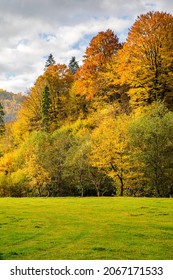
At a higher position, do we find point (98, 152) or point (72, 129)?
point (72, 129)

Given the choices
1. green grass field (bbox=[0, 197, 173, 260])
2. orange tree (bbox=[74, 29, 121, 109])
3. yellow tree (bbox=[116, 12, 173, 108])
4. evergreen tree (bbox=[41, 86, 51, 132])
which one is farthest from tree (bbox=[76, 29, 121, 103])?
green grass field (bbox=[0, 197, 173, 260])

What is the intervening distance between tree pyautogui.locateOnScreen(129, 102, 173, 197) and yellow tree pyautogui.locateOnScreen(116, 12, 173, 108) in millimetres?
14241

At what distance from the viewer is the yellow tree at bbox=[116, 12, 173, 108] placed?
61625 millimetres

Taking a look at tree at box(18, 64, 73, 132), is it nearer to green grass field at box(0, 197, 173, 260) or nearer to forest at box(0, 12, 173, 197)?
forest at box(0, 12, 173, 197)

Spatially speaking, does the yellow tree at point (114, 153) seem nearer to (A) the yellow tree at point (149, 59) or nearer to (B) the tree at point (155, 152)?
(B) the tree at point (155, 152)

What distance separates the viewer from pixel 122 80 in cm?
6456

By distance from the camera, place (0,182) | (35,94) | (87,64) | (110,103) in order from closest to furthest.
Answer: (0,182) < (110,103) < (87,64) < (35,94)

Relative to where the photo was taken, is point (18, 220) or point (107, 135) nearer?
point (18, 220)

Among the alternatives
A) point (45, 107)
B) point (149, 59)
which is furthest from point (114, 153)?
point (45, 107)

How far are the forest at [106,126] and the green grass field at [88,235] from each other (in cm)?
1905
